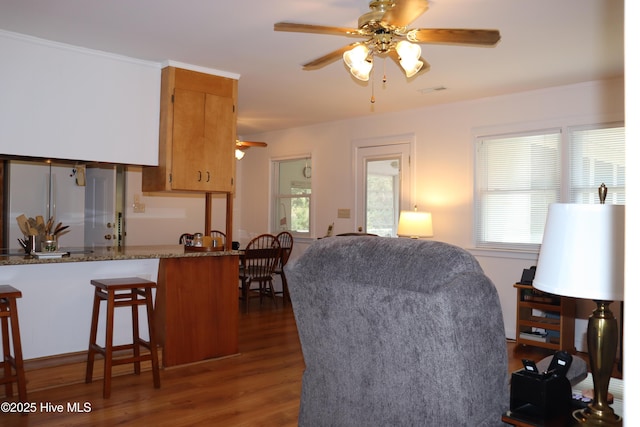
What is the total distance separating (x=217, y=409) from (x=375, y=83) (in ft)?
10.3

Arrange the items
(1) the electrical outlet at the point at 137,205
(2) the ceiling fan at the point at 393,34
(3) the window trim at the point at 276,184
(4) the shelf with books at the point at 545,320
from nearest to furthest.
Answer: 1. (2) the ceiling fan at the point at 393,34
2. (4) the shelf with books at the point at 545,320
3. (1) the electrical outlet at the point at 137,205
4. (3) the window trim at the point at 276,184

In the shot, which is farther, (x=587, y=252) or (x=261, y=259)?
(x=261, y=259)

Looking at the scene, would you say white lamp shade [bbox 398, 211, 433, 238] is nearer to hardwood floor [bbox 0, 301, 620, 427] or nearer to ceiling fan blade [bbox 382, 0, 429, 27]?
hardwood floor [bbox 0, 301, 620, 427]

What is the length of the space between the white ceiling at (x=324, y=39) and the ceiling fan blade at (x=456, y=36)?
15.0 inches

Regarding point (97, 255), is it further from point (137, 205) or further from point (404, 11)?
point (137, 205)

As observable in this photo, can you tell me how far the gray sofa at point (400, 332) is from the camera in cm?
150

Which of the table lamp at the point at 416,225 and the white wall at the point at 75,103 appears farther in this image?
the table lamp at the point at 416,225

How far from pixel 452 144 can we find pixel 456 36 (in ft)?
9.79

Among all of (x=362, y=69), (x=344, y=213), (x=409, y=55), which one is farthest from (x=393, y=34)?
(x=344, y=213)

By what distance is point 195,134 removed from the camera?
167 inches

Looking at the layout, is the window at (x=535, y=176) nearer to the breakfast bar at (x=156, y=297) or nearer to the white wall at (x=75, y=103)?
the breakfast bar at (x=156, y=297)

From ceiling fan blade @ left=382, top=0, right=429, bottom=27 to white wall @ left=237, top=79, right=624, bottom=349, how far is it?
2.85m

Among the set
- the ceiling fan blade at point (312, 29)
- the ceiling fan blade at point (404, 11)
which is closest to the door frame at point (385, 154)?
the ceiling fan blade at point (312, 29)

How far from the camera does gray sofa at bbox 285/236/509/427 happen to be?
1.50m
